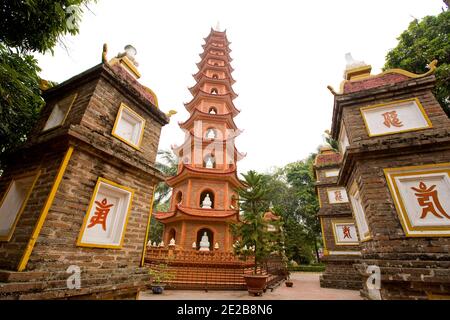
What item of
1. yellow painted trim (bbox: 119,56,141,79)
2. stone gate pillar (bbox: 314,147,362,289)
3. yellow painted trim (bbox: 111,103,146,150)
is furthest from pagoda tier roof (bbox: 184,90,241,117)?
yellow painted trim (bbox: 111,103,146,150)

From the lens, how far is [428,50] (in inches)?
333

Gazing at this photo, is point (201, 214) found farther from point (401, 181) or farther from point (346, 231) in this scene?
point (401, 181)

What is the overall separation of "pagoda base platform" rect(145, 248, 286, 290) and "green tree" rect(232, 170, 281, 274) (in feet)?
5.67

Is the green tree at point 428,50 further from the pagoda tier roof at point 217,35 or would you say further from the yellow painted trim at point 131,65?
the pagoda tier roof at point 217,35

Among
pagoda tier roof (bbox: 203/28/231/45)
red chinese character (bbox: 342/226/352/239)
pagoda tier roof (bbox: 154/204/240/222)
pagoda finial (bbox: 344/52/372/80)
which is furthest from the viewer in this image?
pagoda tier roof (bbox: 203/28/231/45)

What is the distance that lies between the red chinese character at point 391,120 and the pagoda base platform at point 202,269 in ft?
28.9

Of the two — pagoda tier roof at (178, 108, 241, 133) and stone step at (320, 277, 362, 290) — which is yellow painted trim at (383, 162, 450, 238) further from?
pagoda tier roof at (178, 108, 241, 133)

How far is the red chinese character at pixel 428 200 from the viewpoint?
4.23 m

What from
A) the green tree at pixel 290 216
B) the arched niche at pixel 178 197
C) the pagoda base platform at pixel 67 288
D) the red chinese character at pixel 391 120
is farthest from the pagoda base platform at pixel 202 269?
the green tree at pixel 290 216

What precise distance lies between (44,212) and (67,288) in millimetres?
1221

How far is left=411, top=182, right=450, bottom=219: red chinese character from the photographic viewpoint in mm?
4233

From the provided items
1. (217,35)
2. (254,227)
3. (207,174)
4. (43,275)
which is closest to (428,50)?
(254,227)

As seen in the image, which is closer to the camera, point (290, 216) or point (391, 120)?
point (391, 120)

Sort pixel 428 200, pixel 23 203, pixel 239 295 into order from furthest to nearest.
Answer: pixel 239 295 < pixel 428 200 < pixel 23 203
